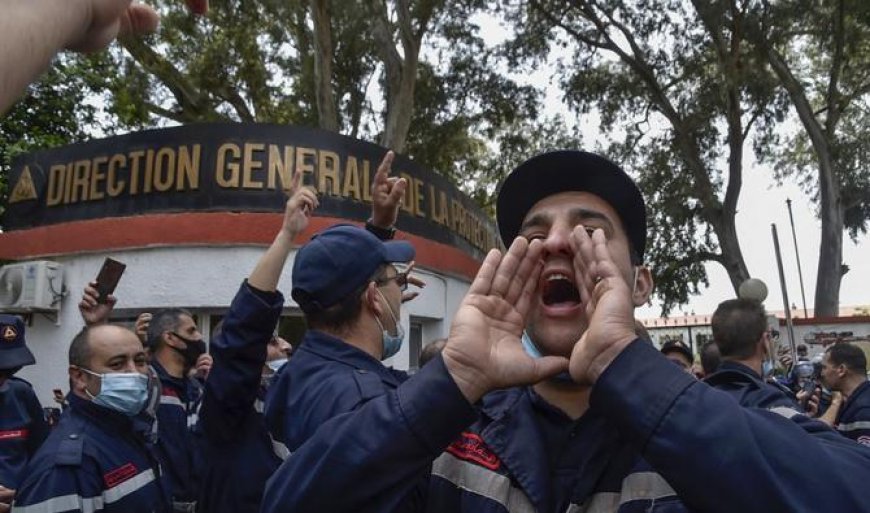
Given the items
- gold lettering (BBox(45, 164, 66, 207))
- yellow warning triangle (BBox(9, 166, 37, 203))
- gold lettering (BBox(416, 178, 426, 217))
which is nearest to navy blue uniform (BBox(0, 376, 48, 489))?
gold lettering (BBox(45, 164, 66, 207))

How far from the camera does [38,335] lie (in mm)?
9797

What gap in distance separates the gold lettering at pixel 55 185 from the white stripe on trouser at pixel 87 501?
8402 mm

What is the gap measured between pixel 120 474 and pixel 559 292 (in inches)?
94.2

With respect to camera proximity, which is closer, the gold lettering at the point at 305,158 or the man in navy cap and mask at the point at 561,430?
the man in navy cap and mask at the point at 561,430

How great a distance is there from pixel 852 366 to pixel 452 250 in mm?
6523

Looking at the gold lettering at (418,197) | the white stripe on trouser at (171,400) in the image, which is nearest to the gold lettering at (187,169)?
the gold lettering at (418,197)

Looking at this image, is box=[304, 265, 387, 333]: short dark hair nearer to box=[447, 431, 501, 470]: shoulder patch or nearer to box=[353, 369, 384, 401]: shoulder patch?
box=[353, 369, 384, 401]: shoulder patch

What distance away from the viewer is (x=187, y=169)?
10.2m

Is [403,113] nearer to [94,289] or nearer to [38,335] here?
[38,335]

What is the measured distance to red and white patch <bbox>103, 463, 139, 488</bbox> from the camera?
10.6 feet

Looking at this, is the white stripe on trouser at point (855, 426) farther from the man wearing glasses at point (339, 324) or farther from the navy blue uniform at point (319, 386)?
the navy blue uniform at point (319, 386)

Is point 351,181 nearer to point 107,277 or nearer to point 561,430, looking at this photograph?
point 107,277

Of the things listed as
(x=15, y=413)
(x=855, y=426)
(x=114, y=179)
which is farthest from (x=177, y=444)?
(x=114, y=179)

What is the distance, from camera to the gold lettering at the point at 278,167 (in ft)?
33.6
